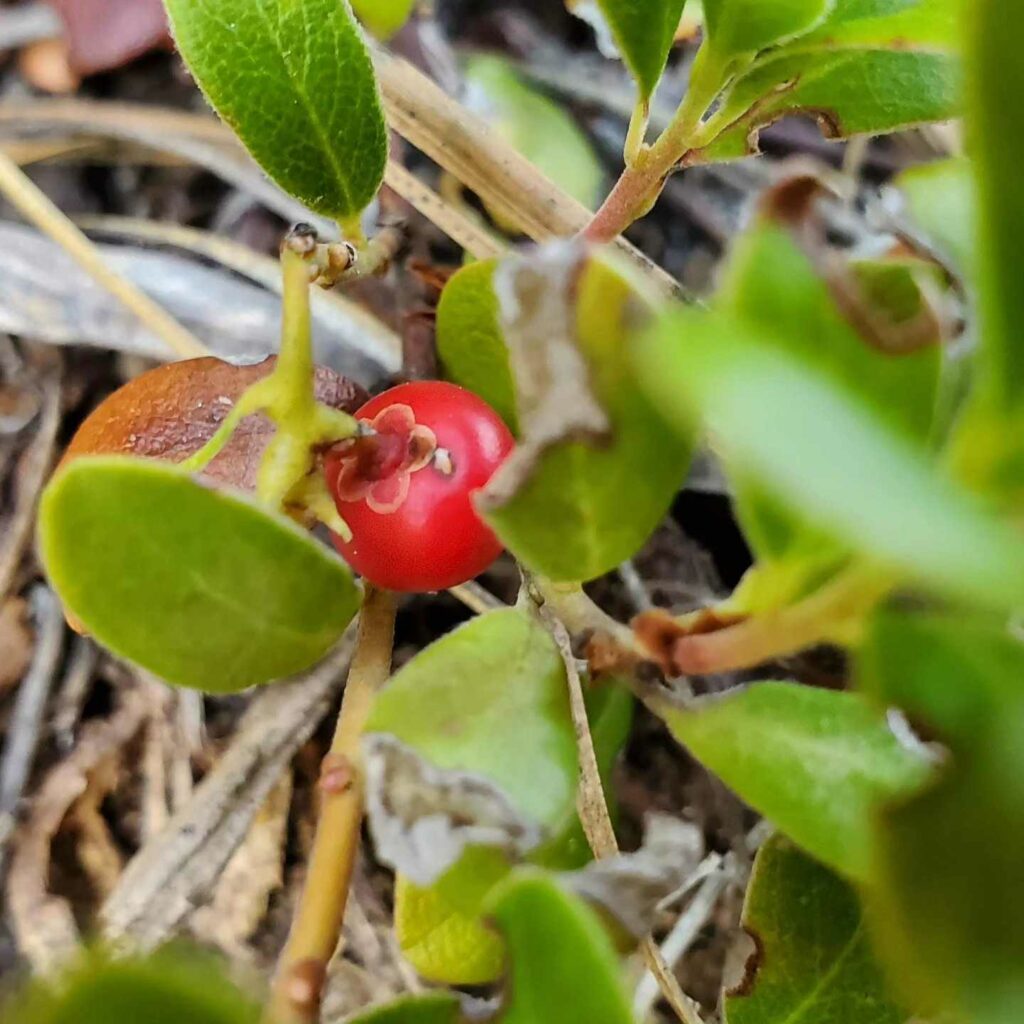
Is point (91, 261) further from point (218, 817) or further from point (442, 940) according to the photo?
point (442, 940)

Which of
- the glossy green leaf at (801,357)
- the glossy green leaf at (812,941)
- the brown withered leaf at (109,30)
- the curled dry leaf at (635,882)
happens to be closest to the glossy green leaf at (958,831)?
the glossy green leaf at (801,357)

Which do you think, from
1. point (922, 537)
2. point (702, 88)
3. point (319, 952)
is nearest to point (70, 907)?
point (319, 952)

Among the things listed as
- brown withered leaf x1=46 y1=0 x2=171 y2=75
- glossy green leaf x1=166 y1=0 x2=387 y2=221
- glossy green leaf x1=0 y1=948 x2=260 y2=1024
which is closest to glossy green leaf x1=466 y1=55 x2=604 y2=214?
brown withered leaf x1=46 y1=0 x2=171 y2=75

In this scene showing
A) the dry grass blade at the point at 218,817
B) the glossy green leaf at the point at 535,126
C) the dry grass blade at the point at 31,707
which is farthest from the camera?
the glossy green leaf at the point at 535,126

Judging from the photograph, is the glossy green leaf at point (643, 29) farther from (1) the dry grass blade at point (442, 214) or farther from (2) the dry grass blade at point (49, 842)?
(2) the dry grass blade at point (49, 842)

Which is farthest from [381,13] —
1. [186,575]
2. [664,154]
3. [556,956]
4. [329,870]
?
[556,956]

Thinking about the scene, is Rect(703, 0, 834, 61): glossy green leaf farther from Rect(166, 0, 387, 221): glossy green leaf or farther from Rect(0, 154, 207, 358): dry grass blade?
Rect(0, 154, 207, 358): dry grass blade
